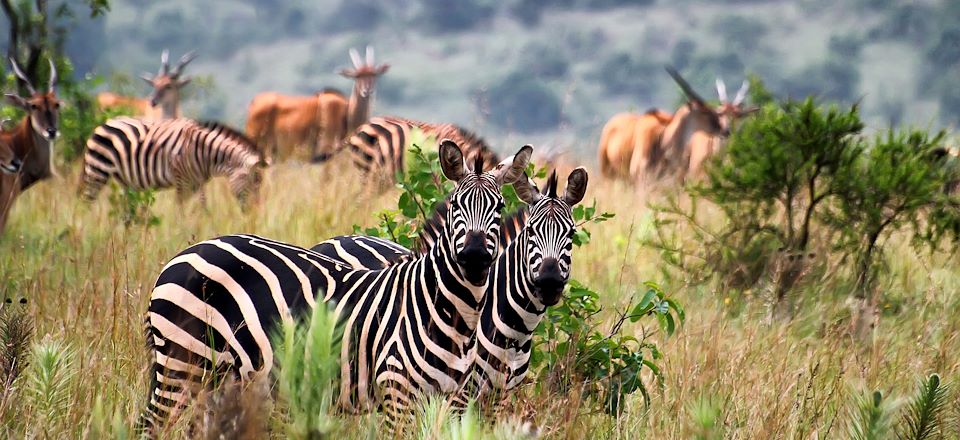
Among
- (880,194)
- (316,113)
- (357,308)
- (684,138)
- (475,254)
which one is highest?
(316,113)

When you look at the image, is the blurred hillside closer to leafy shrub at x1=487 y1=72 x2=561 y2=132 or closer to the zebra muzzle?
leafy shrub at x1=487 y1=72 x2=561 y2=132

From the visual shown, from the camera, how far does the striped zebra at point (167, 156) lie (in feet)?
32.4

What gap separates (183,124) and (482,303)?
731 cm

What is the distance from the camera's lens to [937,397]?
2105 millimetres

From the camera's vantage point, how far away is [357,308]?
149 inches

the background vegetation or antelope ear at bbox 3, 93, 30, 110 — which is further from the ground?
antelope ear at bbox 3, 93, 30, 110

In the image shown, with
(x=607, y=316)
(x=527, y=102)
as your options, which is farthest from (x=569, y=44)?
(x=607, y=316)

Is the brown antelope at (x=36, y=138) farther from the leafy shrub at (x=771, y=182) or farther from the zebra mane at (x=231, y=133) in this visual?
the leafy shrub at (x=771, y=182)

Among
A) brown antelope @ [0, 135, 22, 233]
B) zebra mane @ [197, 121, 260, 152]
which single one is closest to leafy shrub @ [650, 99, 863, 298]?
brown antelope @ [0, 135, 22, 233]

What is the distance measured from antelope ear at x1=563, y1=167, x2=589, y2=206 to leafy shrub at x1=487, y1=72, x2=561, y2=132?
4879cm

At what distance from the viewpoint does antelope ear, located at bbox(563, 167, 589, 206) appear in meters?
3.73

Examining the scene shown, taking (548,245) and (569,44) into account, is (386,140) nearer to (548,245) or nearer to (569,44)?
(548,245)

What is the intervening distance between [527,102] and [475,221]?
51.5 meters

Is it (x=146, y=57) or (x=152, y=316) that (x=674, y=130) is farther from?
(x=146, y=57)
